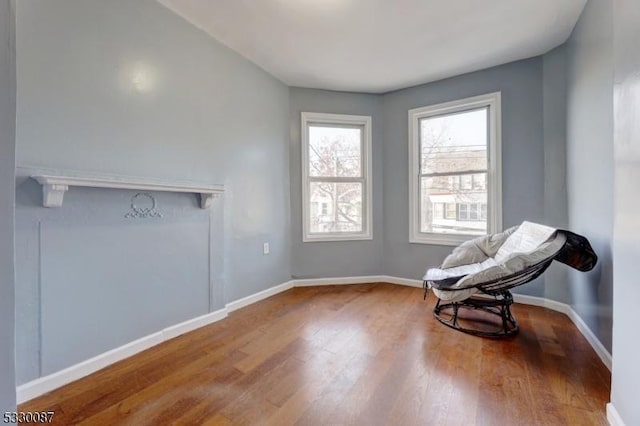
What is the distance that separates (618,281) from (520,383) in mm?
760

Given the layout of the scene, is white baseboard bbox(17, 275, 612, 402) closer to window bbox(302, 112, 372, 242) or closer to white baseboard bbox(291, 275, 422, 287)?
white baseboard bbox(291, 275, 422, 287)

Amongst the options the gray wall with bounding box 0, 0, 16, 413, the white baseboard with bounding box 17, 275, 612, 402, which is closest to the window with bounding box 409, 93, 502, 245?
the white baseboard with bounding box 17, 275, 612, 402

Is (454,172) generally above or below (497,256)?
above

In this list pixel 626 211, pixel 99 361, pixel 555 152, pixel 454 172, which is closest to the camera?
pixel 626 211

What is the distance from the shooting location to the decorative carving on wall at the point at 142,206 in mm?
1978

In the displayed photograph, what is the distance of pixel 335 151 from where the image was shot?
3.70 meters

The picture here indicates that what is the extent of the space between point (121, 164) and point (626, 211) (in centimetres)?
271

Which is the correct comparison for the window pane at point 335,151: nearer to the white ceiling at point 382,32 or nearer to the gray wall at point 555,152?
the white ceiling at point 382,32

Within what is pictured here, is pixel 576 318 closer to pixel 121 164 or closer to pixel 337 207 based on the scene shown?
pixel 337 207

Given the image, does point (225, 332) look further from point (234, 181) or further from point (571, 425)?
point (571, 425)

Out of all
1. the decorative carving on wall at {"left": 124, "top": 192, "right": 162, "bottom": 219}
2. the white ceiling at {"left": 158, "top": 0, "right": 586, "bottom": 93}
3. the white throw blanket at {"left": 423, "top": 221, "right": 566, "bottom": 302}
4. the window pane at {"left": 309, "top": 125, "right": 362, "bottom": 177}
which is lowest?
the white throw blanket at {"left": 423, "top": 221, "right": 566, "bottom": 302}

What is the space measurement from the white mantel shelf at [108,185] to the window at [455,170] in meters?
2.39

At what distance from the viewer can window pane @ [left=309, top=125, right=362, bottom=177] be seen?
144 inches

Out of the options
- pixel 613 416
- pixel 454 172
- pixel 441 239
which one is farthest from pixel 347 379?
pixel 454 172
